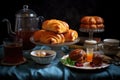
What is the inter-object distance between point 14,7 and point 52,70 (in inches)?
27.3


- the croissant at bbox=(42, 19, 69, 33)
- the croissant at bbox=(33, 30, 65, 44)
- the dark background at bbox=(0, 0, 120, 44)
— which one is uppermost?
the dark background at bbox=(0, 0, 120, 44)

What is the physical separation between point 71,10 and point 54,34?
0.43 m

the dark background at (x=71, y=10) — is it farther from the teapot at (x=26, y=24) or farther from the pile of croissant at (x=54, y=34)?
the pile of croissant at (x=54, y=34)

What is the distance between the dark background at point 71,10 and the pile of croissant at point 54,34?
0.35 metres

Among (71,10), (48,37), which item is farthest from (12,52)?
(71,10)

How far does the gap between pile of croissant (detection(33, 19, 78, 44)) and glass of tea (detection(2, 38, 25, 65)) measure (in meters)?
0.14

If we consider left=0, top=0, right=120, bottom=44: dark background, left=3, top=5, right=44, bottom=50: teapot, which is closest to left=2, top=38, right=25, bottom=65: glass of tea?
left=3, top=5, right=44, bottom=50: teapot

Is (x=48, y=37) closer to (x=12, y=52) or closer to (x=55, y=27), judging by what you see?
(x=55, y=27)

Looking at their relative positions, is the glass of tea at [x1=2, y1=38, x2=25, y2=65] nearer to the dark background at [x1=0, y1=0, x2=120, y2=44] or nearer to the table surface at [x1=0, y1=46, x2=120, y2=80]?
the table surface at [x1=0, y1=46, x2=120, y2=80]

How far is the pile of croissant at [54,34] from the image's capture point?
1.32m

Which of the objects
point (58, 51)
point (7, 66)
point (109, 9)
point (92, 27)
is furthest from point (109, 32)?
point (7, 66)

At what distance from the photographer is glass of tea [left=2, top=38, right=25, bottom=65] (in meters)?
1.23

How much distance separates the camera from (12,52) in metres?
1.24

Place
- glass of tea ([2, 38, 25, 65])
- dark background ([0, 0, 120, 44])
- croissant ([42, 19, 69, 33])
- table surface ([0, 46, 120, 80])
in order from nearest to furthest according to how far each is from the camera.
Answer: table surface ([0, 46, 120, 80]) → glass of tea ([2, 38, 25, 65]) → croissant ([42, 19, 69, 33]) → dark background ([0, 0, 120, 44])
